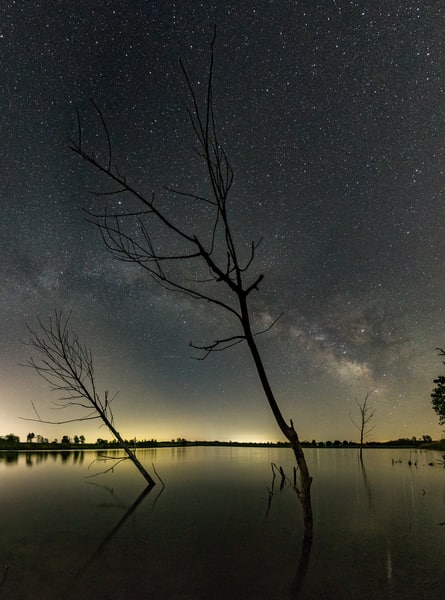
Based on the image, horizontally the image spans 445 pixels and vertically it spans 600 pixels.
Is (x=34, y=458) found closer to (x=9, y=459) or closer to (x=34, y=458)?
(x=34, y=458)

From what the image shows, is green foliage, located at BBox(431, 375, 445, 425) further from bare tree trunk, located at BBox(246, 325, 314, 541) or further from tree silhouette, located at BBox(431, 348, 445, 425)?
bare tree trunk, located at BBox(246, 325, 314, 541)

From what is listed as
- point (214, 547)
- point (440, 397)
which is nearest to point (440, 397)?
point (440, 397)

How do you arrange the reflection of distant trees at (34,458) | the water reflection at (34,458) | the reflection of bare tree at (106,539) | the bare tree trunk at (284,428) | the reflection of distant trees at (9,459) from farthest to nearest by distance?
the water reflection at (34,458) → the reflection of distant trees at (34,458) → the reflection of distant trees at (9,459) → the bare tree trunk at (284,428) → the reflection of bare tree at (106,539)

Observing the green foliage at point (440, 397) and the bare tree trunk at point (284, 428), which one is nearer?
the bare tree trunk at point (284, 428)

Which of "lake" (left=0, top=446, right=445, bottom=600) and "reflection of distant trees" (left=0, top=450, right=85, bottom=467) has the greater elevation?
"lake" (left=0, top=446, right=445, bottom=600)

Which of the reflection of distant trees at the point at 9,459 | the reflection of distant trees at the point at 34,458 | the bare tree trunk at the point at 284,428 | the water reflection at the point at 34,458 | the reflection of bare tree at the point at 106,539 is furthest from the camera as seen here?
the water reflection at the point at 34,458

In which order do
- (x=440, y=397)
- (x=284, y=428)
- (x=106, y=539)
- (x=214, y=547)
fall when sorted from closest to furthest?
(x=284, y=428) < (x=214, y=547) < (x=106, y=539) < (x=440, y=397)

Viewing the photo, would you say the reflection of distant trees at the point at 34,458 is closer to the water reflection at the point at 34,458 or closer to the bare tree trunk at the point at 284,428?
the water reflection at the point at 34,458

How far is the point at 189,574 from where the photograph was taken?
22.6 ft

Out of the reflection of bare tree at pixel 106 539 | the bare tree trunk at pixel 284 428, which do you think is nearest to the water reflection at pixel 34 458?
Answer: the reflection of bare tree at pixel 106 539

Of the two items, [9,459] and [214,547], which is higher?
[214,547]

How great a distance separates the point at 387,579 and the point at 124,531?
23.0ft

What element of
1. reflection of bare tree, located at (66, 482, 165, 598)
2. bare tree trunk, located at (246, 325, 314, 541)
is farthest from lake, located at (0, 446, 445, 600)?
bare tree trunk, located at (246, 325, 314, 541)

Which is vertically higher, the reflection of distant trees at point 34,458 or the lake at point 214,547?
the lake at point 214,547
